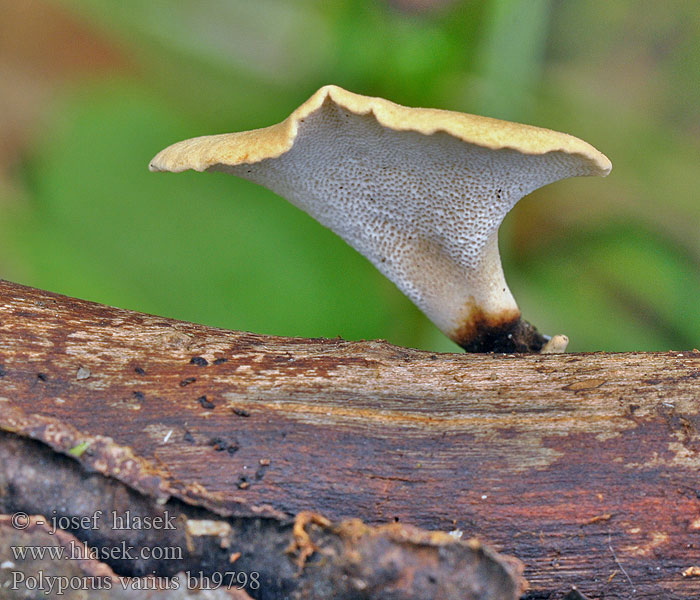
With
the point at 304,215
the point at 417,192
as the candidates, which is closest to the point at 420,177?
the point at 417,192

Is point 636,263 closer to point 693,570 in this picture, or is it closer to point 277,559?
point 693,570

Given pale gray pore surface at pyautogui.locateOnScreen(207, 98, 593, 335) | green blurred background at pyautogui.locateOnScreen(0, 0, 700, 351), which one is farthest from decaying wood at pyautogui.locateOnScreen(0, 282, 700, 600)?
green blurred background at pyautogui.locateOnScreen(0, 0, 700, 351)

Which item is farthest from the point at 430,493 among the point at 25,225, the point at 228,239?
the point at 25,225

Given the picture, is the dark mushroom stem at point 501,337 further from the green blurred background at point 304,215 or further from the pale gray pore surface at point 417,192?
the green blurred background at point 304,215

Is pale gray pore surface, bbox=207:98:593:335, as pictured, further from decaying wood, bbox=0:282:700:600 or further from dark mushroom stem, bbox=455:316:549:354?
decaying wood, bbox=0:282:700:600

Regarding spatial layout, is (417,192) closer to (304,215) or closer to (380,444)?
(380,444)

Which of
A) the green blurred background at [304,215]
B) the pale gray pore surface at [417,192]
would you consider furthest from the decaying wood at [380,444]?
the green blurred background at [304,215]
